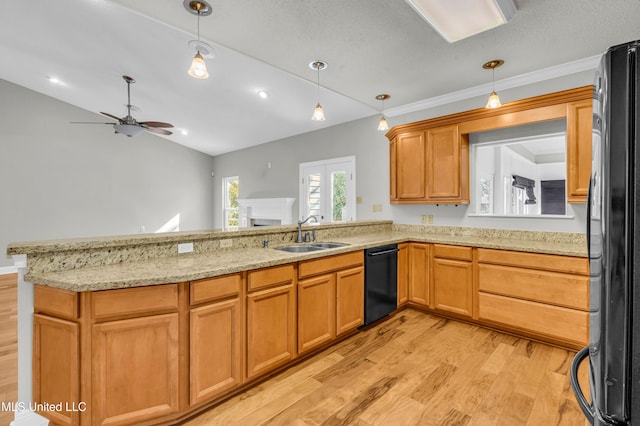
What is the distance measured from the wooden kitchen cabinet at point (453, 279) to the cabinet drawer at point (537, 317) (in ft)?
0.52

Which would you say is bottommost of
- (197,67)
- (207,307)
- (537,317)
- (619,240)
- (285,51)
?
(537,317)

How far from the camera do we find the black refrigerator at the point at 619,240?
667 millimetres

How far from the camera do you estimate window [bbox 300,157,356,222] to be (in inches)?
200

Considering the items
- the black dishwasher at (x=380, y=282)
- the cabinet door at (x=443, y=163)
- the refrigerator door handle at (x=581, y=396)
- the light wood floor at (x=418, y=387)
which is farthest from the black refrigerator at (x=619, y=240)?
the cabinet door at (x=443, y=163)

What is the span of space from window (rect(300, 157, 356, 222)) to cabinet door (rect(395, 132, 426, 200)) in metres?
1.03

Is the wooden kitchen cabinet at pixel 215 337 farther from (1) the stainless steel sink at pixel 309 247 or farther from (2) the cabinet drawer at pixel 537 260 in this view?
(2) the cabinet drawer at pixel 537 260

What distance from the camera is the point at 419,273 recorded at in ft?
11.7

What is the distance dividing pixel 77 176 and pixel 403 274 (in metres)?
6.67

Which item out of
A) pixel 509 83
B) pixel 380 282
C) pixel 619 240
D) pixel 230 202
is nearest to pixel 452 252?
pixel 380 282

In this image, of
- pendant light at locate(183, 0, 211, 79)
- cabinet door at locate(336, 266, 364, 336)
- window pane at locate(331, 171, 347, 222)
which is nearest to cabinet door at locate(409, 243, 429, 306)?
cabinet door at locate(336, 266, 364, 336)

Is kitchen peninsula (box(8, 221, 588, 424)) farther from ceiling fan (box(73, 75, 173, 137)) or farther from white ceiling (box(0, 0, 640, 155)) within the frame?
A: ceiling fan (box(73, 75, 173, 137))

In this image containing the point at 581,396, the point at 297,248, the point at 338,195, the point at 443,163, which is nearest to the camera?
the point at 581,396

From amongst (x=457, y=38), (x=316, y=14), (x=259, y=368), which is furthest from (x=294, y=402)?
(x=457, y=38)

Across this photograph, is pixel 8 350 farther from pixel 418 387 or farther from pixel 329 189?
pixel 329 189
